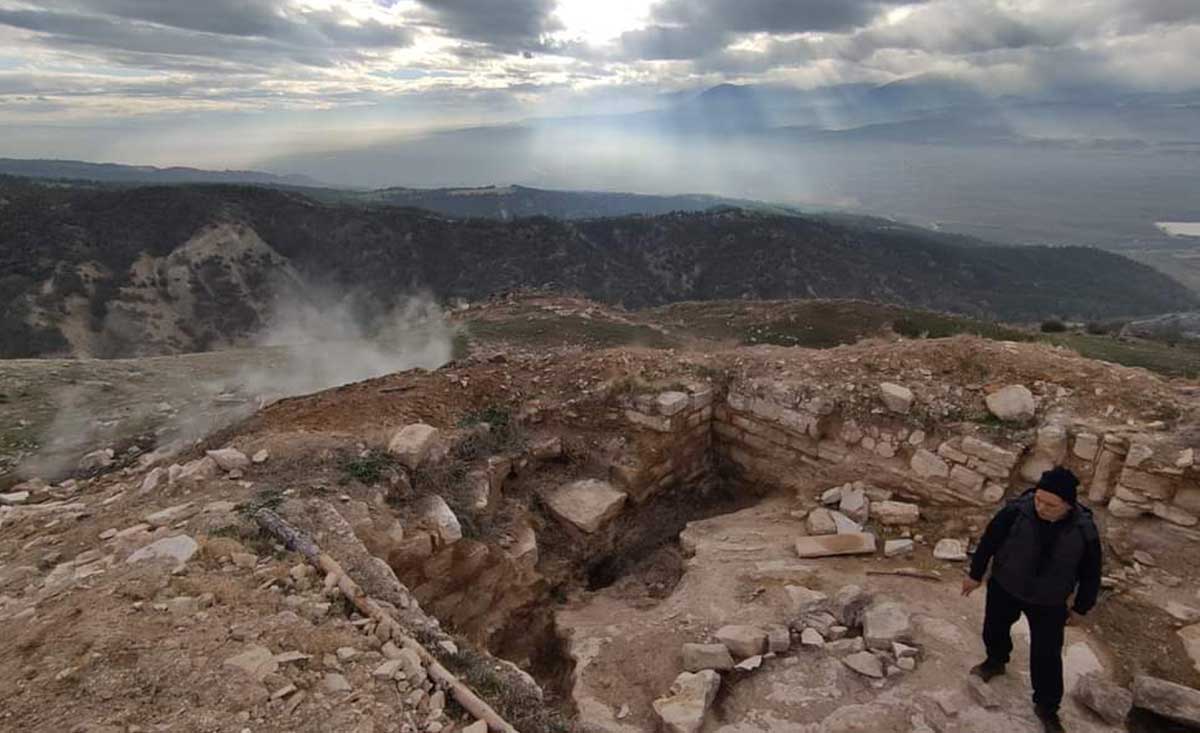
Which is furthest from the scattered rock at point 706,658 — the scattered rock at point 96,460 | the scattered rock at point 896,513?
the scattered rock at point 96,460

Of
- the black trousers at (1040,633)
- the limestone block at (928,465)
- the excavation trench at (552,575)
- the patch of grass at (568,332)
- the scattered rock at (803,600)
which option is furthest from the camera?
the patch of grass at (568,332)

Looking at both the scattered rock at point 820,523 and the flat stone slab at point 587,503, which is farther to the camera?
the flat stone slab at point 587,503

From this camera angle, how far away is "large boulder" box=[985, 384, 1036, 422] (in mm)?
7387

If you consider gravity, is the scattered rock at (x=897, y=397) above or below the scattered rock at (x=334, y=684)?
above

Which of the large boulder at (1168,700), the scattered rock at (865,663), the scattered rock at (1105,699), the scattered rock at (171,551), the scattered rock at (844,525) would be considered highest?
the scattered rock at (171,551)

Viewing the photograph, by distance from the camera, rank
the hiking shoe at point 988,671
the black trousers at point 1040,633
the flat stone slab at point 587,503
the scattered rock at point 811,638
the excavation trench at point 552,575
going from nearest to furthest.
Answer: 1. the black trousers at point 1040,633
2. the hiking shoe at point 988,671
3. the scattered rock at point 811,638
4. the excavation trench at point 552,575
5. the flat stone slab at point 587,503

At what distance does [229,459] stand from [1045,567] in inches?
273

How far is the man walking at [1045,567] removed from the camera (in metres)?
4.23

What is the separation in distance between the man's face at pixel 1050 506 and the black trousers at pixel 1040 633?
67 cm

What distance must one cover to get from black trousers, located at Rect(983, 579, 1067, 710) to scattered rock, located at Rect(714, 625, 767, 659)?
1776 millimetres

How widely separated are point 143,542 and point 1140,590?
8621 millimetres

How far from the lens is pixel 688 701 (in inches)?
197

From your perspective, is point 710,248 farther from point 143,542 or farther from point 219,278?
point 143,542

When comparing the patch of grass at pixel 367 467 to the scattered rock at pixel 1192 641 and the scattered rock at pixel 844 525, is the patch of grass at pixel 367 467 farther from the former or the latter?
the scattered rock at pixel 1192 641
